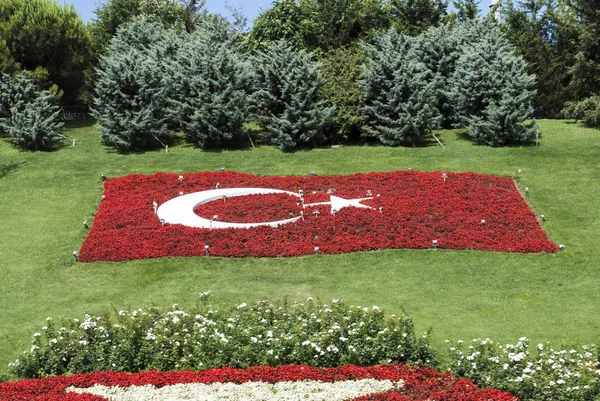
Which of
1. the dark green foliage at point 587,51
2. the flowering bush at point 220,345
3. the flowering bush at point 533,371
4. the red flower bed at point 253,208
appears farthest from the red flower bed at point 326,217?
the dark green foliage at point 587,51

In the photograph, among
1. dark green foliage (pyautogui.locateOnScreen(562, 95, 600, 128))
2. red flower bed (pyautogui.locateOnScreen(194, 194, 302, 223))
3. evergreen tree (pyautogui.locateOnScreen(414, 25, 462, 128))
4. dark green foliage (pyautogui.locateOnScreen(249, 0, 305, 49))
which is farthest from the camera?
dark green foliage (pyautogui.locateOnScreen(249, 0, 305, 49))

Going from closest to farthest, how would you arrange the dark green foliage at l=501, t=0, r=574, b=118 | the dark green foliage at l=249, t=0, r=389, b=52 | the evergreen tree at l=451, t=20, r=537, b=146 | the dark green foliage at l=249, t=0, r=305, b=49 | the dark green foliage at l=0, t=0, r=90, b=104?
the evergreen tree at l=451, t=20, r=537, b=146 < the dark green foliage at l=0, t=0, r=90, b=104 < the dark green foliage at l=501, t=0, r=574, b=118 < the dark green foliage at l=249, t=0, r=389, b=52 < the dark green foliage at l=249, t=0, r=305, b=49

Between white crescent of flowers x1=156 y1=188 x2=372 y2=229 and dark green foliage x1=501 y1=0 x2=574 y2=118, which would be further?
dark green foliage x1=501 y1=0 x2=574 y2=118

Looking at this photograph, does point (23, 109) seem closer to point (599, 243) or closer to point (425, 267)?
point (425, 267)

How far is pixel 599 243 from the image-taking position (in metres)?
23.1

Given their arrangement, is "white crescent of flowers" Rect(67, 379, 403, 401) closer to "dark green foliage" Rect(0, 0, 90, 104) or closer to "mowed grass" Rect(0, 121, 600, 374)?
"mowed grass" Rect(0, 121, 600, 374)

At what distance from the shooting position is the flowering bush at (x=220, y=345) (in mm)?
15336

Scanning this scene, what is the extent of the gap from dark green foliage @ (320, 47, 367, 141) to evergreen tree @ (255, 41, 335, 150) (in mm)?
567

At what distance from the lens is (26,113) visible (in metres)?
33.3

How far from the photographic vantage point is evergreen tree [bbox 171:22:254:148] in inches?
1288

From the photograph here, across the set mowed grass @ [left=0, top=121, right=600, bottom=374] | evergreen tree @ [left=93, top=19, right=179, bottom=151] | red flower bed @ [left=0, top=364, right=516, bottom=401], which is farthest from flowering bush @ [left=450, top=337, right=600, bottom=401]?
evergreen tree @ [left=93, top=19, right=179, bottom=151]

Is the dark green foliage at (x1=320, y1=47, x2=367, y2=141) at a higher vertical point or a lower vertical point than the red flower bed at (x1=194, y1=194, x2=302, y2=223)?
higher

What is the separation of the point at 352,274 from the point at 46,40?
908 inches

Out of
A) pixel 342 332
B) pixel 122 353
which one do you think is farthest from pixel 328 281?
pixel 122 353
